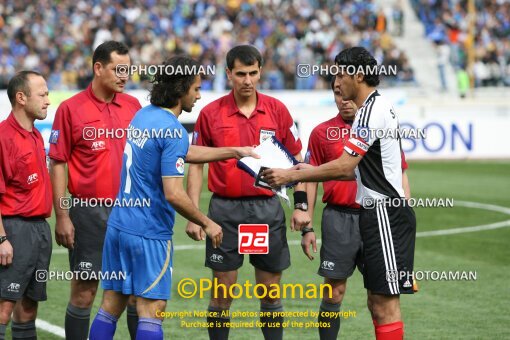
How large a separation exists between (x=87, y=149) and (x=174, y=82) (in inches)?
55.5

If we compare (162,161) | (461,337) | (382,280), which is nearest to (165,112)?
(162,161)

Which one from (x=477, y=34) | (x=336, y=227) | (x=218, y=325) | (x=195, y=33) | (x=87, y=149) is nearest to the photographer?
(x=87, y=149)

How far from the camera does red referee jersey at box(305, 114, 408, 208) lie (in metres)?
8.02

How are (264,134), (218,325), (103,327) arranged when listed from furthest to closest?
1. (264,134)
2. (218,325)
3. (103,327)

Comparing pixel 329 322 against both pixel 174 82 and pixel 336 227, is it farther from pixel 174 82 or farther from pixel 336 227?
pixel 174 82

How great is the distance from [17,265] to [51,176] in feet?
2.86

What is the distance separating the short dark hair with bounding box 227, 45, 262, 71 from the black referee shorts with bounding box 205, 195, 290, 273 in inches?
44.3

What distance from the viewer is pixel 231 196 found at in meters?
7.87

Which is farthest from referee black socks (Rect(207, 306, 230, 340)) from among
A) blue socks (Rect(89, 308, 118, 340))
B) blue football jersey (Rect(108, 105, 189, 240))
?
blue football jersey (Rect(108, 105, 189, 240))

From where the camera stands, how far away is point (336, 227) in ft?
26.3

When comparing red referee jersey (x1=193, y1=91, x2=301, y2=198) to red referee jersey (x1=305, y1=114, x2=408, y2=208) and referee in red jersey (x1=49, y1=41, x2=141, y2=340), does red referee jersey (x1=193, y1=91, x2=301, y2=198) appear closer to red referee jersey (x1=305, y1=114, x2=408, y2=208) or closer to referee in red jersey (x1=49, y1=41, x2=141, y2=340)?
red referee jersey (x1=305, y1=114, x2=408, y2=208)

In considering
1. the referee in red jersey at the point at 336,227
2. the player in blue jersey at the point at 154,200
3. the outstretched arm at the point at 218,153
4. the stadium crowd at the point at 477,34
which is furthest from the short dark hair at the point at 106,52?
the stadium crowd at the point at 477,34

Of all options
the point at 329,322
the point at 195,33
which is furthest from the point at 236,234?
the point at 195,33

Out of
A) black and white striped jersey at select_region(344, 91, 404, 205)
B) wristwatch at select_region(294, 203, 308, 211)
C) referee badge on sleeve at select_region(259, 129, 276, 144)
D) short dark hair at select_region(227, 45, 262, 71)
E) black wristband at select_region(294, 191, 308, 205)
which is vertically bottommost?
wristwatch at select_region(294, 203, 308, 211)
